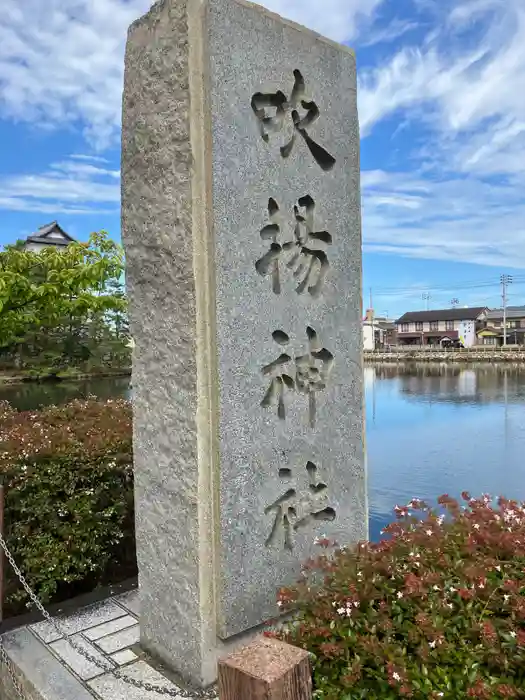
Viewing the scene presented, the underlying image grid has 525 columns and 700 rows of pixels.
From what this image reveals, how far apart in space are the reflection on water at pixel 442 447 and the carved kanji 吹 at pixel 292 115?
11.7ft

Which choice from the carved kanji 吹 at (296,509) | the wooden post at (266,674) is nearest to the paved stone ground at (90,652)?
the carved kanji 吹 at (296,509)

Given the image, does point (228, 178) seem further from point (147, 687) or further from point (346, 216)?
point (147, 687)

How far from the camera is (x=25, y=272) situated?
5859mm

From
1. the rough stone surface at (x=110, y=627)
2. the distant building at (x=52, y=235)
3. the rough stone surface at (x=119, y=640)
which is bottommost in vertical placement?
the rough stone surface at (x=110, y=627)

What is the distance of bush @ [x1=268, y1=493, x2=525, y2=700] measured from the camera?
4.36 ft

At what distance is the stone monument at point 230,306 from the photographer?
2.27 metres

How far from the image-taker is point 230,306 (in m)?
2.33

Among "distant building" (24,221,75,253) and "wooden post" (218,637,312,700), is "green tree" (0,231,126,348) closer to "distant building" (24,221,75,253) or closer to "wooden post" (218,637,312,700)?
"wooden post" (218,637,312,700)

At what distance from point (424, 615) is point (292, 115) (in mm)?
2079

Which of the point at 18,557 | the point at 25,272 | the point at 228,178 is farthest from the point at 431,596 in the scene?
the point at 25,272

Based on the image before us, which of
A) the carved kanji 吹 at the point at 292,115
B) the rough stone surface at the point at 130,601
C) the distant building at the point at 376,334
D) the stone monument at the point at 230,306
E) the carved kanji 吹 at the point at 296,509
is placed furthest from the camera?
the distant building at the point at 376,334

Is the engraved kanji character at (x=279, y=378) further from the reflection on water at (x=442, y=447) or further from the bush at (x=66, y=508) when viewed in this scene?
the reflection on water at (x=442, y=447)

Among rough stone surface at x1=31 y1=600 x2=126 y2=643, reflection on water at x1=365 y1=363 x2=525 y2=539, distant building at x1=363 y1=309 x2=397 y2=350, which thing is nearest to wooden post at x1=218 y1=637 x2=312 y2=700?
rough stone surface at x1=31 y1=600 x2=126 y2=643

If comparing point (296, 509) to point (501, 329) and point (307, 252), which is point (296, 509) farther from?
point (501, 329)
